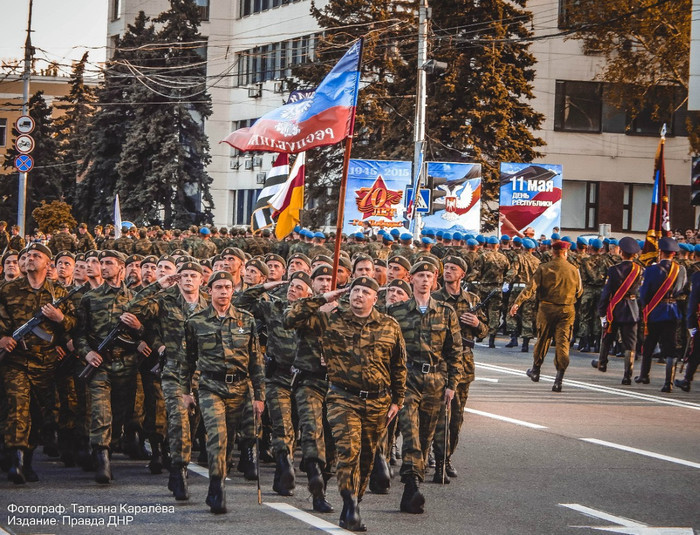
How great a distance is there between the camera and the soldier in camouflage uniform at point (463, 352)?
11.1 metres

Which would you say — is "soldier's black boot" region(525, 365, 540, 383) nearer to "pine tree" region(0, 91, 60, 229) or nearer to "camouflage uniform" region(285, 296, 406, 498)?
"camouflage uniform" region(285, 296, 406, 498)

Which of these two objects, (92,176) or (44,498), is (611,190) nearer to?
(92,176)

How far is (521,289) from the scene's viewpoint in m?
25.8

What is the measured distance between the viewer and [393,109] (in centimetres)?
4588

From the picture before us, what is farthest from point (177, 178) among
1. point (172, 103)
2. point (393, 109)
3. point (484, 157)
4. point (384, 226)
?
point (384, 226)

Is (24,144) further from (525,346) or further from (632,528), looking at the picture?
(632,528)

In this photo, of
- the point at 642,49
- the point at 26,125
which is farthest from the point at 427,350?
the point at 642,49

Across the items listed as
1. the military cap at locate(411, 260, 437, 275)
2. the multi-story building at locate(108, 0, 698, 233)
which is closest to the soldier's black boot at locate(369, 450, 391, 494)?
the military cap at locate(411, 260, 437, 275)

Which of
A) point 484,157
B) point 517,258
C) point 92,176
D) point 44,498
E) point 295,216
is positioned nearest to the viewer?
point 44,498

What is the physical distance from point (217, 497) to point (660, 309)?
1158cm

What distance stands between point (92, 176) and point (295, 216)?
4343 cm

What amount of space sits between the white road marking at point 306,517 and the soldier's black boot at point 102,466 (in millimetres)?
1600

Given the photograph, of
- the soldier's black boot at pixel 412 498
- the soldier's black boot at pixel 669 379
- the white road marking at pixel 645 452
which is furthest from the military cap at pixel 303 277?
the soldier's black boot at pixel 669 379

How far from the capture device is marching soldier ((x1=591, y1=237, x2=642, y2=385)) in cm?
1966
